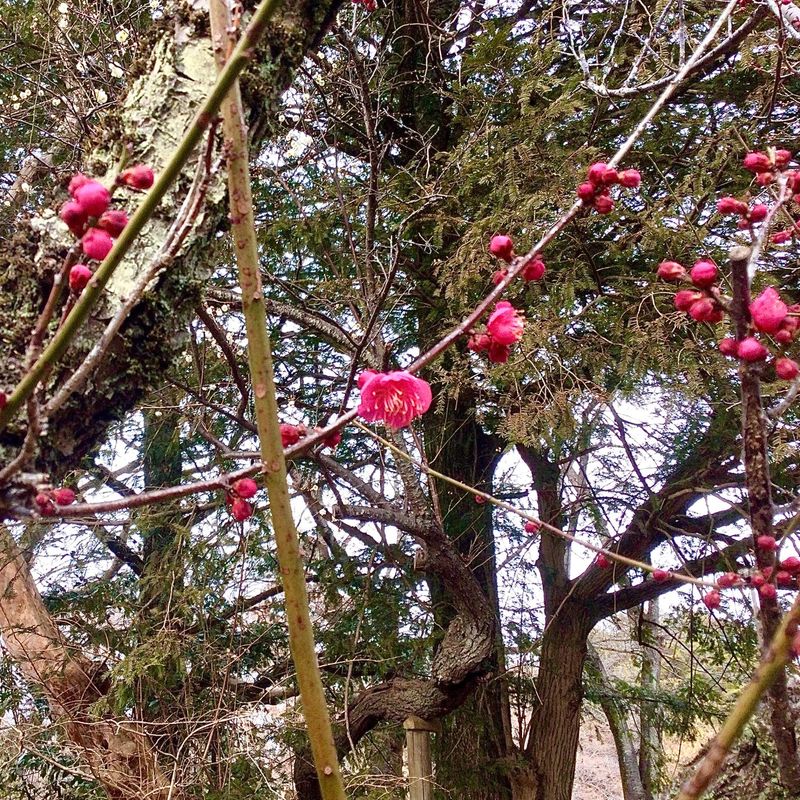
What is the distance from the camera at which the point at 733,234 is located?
3186mm

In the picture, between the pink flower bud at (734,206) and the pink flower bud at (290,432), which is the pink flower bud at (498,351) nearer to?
the pink flower bud at (290,432)

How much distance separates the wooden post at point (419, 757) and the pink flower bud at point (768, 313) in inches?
121

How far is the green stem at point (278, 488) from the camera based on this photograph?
1.56 feet

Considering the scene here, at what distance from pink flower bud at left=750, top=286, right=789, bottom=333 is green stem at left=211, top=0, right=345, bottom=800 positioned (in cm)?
63

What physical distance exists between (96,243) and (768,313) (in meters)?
0.75

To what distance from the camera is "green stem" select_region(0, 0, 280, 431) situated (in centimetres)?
41

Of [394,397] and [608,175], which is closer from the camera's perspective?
[608,175]

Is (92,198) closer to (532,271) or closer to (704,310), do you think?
(532,271)

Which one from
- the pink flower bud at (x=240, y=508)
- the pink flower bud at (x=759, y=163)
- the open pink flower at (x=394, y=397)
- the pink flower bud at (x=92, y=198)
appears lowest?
the pink flower bud at (x=240, y=508)

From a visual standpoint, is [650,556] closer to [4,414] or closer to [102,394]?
[102,394]

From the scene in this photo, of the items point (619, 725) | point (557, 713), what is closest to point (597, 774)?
point (619, 725)

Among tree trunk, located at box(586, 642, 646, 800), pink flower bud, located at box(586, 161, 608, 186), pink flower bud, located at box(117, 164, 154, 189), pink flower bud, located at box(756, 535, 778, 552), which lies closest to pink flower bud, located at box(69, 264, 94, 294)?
pink flower bud, located at box(117, 164, 154, 189)

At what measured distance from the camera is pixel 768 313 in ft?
2.81

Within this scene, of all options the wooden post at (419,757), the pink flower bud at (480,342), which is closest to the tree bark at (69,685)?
the wooden post at (419,757)
